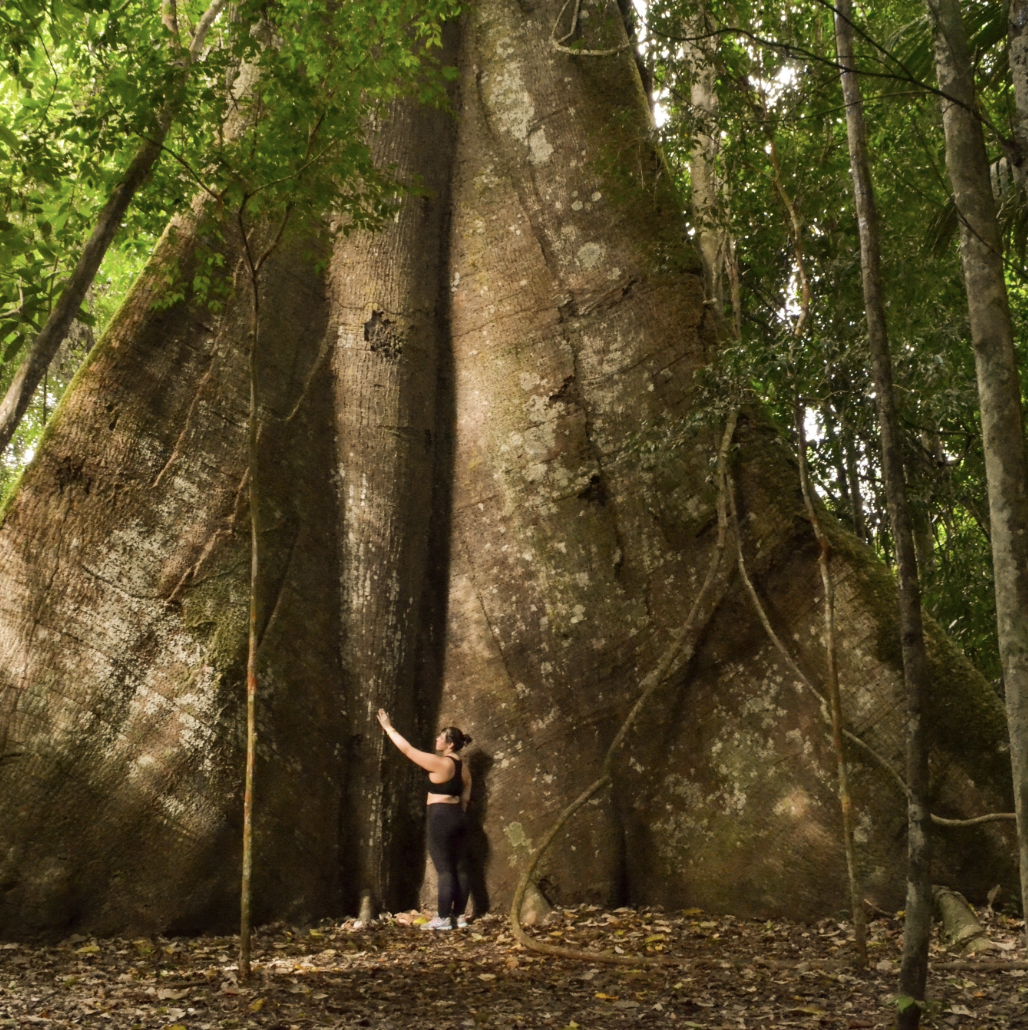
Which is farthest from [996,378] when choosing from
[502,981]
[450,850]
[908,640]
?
[450,850]

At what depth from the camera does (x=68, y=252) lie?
5.94 meters

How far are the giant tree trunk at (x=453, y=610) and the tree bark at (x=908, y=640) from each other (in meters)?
1.69

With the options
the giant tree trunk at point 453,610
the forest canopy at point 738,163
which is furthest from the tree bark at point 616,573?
the forest canopy at point 738,163

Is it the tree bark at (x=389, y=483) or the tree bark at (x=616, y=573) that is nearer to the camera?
the tree bark at (x=616, y=573)

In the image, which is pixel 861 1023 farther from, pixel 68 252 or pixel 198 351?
pixel 68 252

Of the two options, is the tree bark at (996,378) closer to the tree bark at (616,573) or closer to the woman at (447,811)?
the tree bark at (616,573)

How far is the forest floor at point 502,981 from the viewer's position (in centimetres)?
334

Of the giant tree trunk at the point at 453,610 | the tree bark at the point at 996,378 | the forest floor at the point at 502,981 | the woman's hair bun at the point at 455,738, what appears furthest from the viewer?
the woman's hair bun at the point at 455,738

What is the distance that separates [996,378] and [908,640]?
2.90 ft

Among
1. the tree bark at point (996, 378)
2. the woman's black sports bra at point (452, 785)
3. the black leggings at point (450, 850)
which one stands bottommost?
the black leggings at point (450, 850)

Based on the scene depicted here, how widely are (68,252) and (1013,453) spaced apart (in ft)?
17.5

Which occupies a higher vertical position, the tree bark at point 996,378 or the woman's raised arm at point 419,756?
the tree bark at point 996,378

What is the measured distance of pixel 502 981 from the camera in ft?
12.8

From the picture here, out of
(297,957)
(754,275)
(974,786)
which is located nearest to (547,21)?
(754,275)
